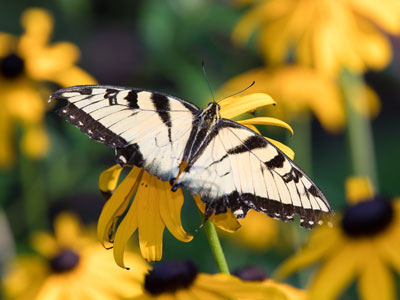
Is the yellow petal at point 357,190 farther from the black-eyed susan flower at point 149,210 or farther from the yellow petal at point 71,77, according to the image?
the yellow petal at point 71,77

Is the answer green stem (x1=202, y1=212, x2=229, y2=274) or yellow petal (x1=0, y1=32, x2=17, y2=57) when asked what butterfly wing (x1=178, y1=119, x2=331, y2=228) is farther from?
yellow petal (x1=0, y1=32, x2=17, y2=57)

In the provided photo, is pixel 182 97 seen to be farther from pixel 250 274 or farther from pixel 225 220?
pixel 225 220

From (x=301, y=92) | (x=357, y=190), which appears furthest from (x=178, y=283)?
(x=301, y=92)

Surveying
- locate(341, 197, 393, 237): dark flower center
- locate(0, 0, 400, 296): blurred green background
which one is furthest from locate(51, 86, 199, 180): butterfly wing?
locate(0, 0, 400, 296): blurred green background

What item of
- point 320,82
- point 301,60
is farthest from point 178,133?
point 320,82

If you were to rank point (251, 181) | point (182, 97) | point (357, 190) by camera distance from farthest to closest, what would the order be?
1. point (182, 97)
2. point (357, 190)
3. point (251, 181)

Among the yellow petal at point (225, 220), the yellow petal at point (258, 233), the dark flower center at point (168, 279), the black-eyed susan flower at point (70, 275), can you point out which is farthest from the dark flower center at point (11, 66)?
the yellow petal at point (225, 220)
